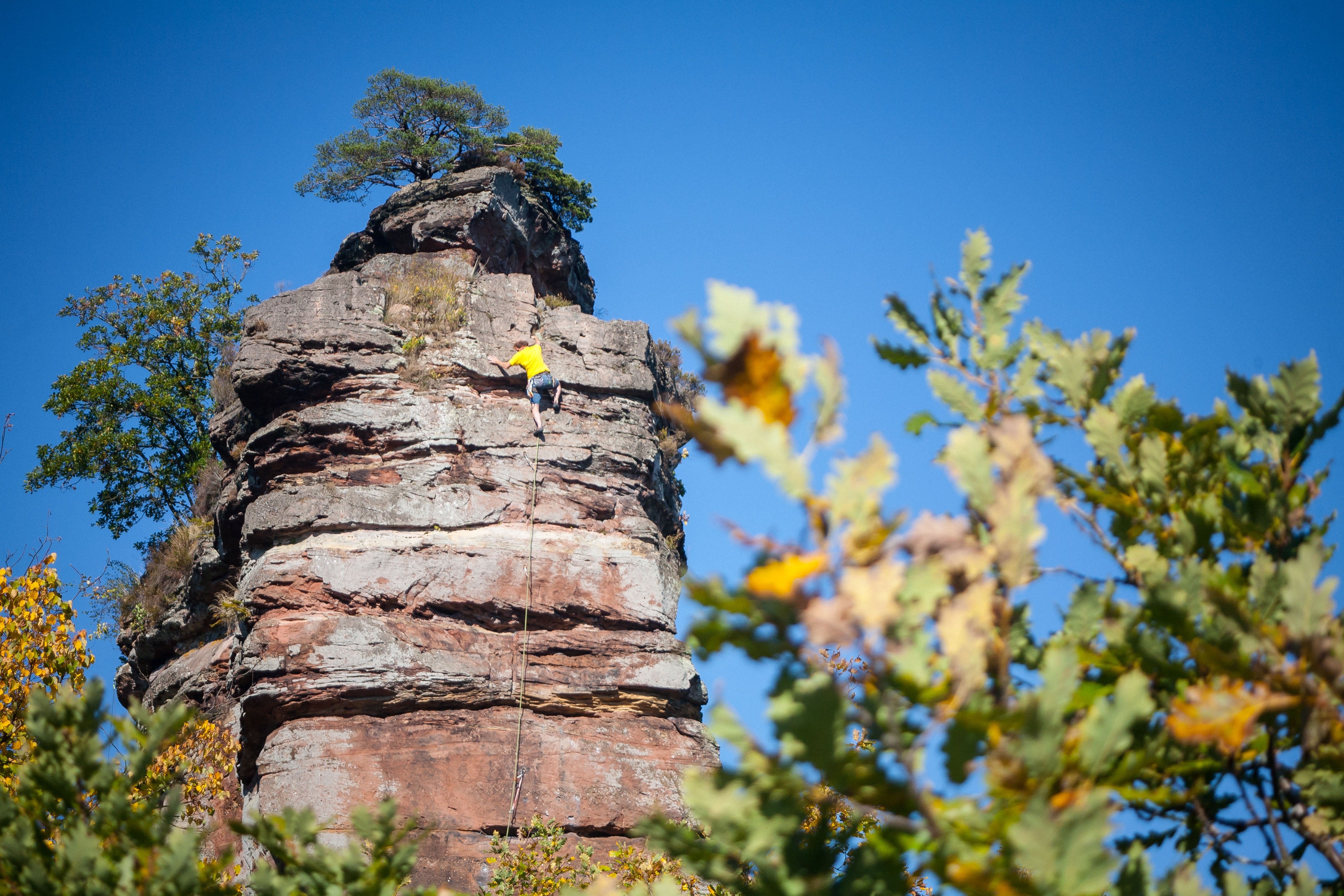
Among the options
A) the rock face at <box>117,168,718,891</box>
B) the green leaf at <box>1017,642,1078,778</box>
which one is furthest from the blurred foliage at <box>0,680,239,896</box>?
the rock face at <box>117,168,718,891</box>

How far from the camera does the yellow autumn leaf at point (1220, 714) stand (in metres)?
1.92

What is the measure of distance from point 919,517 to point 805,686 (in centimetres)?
42

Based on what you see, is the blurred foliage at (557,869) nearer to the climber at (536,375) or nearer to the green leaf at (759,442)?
the green leaf at (759,442)

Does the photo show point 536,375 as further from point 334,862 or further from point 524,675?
point 334,862

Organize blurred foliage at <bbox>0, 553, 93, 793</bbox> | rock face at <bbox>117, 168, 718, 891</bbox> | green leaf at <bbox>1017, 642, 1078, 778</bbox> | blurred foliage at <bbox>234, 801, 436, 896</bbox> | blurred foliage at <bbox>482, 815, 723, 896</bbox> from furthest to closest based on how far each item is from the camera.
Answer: rock face at <bbox>117, 168, 718, 891</bbox>, blurred foliage at <bbox>0, 553, 93, 793</bbox>, blurred foliage at <bbox>482, 815, 723, 896</bbox>, blurred foliage at <bbox>234, 801, 436, 896</bbox>, green leaf at <bbox>1017, 642, 1078, 778</bbox>

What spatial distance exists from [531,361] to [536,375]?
0.70ft

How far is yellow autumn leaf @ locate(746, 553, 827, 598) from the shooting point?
1749 millimetres

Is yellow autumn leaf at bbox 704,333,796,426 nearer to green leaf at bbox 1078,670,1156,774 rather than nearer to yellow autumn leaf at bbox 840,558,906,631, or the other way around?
yellow autumn leaf at bbox 840,558,906,631

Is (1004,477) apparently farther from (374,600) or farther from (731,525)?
(374,600)

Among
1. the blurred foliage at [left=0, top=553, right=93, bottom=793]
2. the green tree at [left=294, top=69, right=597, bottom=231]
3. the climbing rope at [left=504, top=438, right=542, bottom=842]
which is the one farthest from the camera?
the green tree at [left=294, top=69, right=597, bottom=231]

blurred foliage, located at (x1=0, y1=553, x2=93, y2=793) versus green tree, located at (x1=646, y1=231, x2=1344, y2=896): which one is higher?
blurred foliage, located at (x1=0, y1=553, x2=93, y2=793)

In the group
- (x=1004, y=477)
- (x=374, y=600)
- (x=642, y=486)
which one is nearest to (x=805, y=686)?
(x=1004, y=477)

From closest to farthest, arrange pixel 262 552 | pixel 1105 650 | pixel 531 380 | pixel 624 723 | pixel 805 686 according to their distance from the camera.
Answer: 1. pixel 805 686
2. pixel 1105 650
3. pixel 624 723
4. pixel 262 552
5. pixel 531 380

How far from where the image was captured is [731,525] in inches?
75.0
